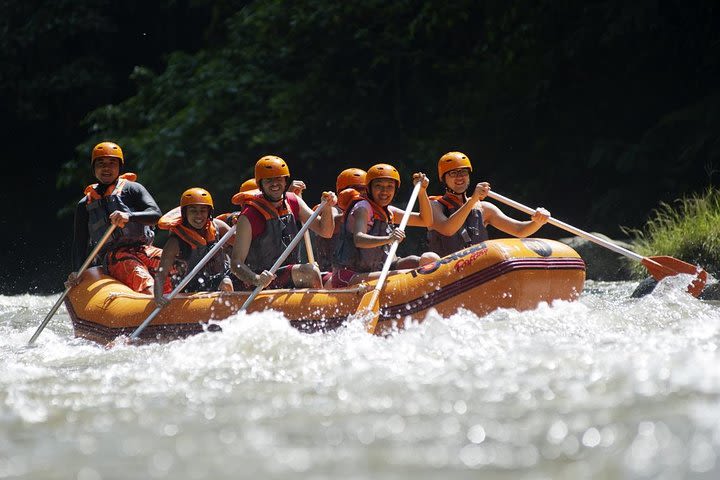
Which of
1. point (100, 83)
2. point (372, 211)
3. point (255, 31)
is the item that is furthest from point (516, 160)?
point (100, 83)

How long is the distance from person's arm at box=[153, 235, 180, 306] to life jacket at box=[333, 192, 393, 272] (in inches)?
47.4

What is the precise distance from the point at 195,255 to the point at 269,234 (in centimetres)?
73

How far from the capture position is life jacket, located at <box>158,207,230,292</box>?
788 cm

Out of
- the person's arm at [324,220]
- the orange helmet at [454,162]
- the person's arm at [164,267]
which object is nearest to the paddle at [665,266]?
the orange helmet at [454,162]

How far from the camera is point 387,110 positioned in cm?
1470

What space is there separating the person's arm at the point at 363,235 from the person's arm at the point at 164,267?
53.6 inches

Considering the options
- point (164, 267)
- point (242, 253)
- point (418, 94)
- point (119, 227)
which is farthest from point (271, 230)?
point (418, 94)

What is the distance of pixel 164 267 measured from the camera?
7.61m

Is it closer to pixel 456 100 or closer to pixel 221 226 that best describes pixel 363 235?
pixel 221 226

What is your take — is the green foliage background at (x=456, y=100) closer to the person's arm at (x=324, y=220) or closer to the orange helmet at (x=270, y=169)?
the person's arm at (x=324, y=220)

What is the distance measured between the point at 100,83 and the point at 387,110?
574 cm

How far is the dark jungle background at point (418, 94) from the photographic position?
12.2m

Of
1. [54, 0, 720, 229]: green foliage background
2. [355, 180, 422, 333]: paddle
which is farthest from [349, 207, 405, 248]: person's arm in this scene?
[54, 0, 720, 229]: green foliage background

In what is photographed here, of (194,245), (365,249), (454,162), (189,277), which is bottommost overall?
(189,277)
